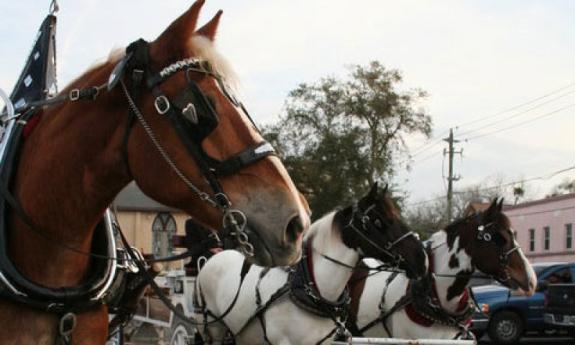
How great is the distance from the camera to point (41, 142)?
10.2ft

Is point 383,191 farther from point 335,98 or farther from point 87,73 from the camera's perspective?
point 335,98

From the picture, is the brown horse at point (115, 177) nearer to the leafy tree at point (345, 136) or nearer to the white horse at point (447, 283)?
the white horse at point (447, 283)

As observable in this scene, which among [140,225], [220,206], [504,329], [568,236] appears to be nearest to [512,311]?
[504,329]

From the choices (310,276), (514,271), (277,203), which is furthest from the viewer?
(514,271)

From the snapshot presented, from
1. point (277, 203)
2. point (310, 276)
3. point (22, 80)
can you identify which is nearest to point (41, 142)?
point (22, 80)

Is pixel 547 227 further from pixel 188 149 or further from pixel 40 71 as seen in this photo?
pixel 188 149

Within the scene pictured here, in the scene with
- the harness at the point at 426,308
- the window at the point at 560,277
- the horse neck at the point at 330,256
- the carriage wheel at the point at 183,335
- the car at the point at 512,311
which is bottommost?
the car at the point at 512,311

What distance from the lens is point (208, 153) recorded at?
263 cm

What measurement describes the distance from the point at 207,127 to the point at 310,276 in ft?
14.3

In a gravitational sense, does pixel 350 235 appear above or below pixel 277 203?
below

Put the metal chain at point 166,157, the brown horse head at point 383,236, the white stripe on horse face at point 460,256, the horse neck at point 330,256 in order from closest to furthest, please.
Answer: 1. the metal chain at point 166,157
2. the horse neck at point 330,256
3. the brown horse head at point 383,236
4. the white stripe on horse face at point 460,256

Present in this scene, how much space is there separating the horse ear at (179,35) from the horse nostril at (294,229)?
735 millimetres

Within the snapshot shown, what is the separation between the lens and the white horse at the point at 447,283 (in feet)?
26.0

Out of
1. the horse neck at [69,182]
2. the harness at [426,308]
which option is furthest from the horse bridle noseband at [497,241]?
the horse neck at [69,182]
